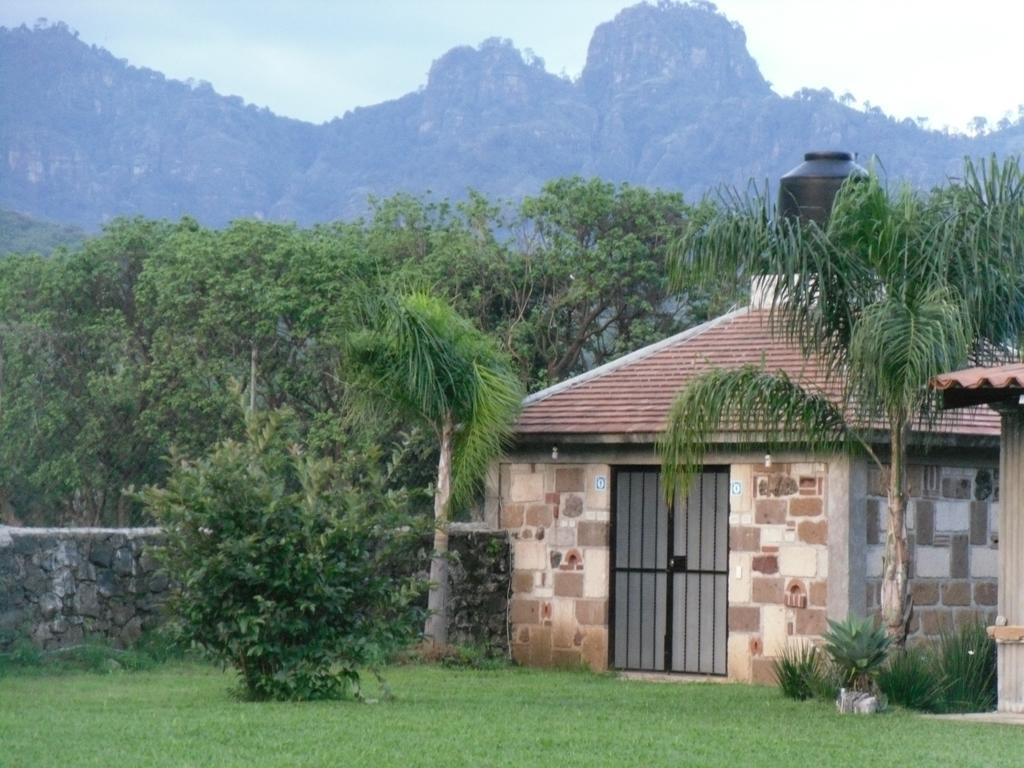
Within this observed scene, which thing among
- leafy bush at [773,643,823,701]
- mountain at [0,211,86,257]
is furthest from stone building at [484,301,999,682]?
mountain at [0,211,86,257]

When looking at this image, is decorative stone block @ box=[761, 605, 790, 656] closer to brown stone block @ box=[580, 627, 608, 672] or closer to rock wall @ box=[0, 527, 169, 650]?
brown stone block @ box=[580, 627, 608, 672]

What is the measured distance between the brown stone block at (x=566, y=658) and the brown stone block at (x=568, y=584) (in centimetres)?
56

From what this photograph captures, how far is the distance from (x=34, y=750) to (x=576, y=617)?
8.35 meters

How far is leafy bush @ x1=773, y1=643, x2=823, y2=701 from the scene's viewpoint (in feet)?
43.5

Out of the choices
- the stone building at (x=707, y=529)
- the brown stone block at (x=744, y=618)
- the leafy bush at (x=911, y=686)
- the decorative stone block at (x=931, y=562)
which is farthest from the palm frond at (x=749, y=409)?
the brown stone block at (x=744, y=618)

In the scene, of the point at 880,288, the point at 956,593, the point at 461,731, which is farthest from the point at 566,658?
the point at 461,731

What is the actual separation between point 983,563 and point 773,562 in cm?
212

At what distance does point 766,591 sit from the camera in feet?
51.7

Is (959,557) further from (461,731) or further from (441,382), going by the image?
(461,731)

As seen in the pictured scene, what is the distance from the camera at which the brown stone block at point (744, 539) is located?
1584 cm

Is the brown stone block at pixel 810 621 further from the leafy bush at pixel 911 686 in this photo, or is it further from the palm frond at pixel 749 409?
the leafy bush at pixel 911 686

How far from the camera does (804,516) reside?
50.9 feet

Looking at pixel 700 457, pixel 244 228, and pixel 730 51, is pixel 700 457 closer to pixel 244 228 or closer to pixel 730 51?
pixel 244 228

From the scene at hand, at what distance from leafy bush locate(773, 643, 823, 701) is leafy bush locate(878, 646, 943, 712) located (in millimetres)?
612
